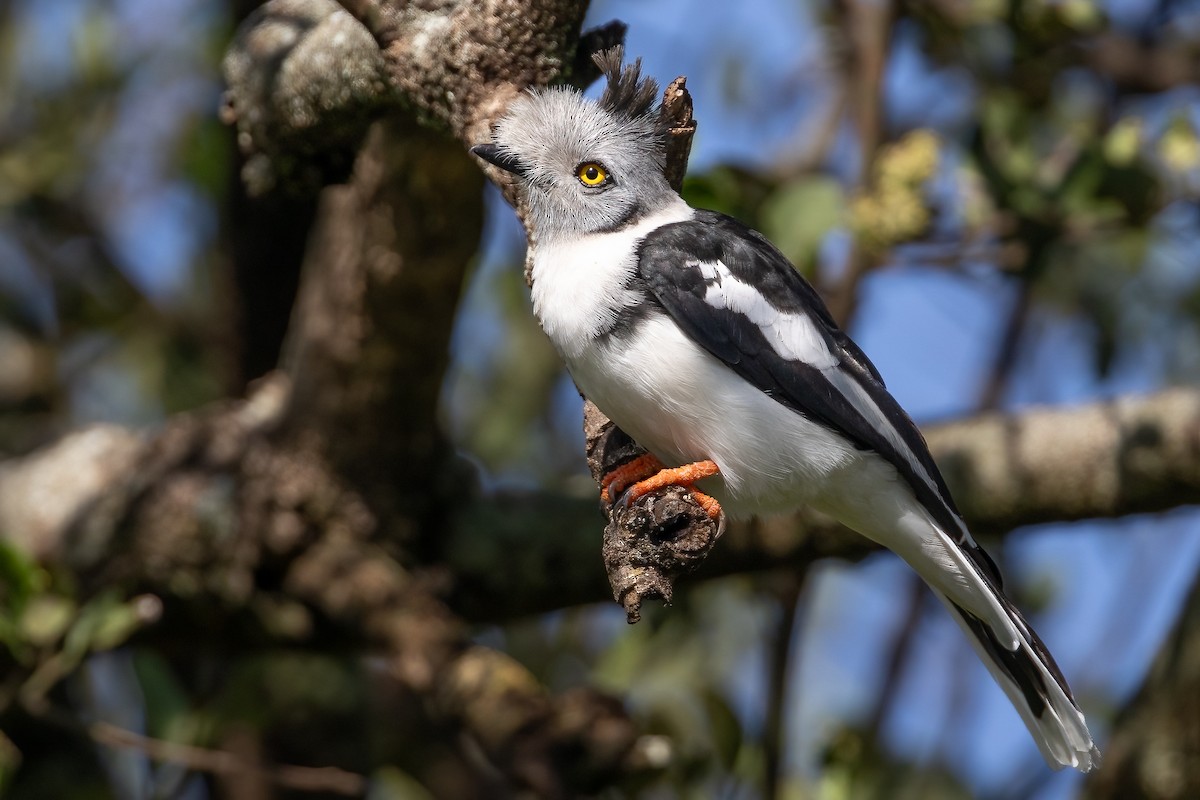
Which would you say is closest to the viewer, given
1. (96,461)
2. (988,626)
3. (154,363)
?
(988,626)

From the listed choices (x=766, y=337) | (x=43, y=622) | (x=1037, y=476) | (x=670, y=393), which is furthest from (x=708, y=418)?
(x=43, y=622)

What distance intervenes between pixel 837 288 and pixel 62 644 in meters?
2.51

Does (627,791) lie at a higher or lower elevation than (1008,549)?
higher

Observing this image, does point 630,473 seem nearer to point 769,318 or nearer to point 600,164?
point 769,318

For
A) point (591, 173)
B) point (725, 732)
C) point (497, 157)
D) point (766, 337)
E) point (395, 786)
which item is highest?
point (497, 157)

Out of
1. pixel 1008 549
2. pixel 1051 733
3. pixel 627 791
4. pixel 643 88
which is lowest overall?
pixel 1008 549

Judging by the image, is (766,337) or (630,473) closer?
(766,337)

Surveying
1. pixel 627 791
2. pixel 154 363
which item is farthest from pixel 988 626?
pixel 154 363

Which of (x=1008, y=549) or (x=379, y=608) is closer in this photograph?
(x=379, y=608)

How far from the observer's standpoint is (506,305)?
580 centimetres

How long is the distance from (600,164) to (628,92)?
0.58 ft

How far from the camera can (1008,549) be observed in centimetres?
560

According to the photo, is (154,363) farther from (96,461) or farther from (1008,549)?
(1008,549)

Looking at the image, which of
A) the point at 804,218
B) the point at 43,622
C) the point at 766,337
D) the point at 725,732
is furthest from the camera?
the point at 725,732
